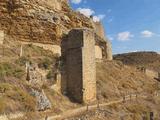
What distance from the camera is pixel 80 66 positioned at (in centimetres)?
1769

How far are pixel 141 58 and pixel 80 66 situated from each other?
1500 inches

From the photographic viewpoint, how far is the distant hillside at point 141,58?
52500 mm

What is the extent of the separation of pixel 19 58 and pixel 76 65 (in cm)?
285

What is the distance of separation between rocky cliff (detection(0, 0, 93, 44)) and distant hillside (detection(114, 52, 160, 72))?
29.6 meters

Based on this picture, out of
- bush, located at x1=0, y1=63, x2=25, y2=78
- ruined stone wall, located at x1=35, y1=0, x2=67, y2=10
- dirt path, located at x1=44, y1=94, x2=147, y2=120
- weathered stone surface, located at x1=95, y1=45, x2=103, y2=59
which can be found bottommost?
dirt path, located at x1=44, y1=94, x2=147, y2=120

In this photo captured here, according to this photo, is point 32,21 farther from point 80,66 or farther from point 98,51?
point 98,51

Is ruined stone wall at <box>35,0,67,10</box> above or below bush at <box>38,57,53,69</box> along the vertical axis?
above

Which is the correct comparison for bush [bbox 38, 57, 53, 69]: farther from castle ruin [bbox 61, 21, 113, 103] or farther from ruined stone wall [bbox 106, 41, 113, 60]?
ruined stone wall [bbox 106, 41, 113, 60]

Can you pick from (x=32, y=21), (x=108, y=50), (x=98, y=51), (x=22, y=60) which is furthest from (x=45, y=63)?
(x=108, y=50)

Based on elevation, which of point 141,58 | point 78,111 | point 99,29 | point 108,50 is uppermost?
point 99,29

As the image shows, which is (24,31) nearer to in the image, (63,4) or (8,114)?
(63,4)

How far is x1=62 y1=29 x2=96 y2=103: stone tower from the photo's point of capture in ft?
57.9

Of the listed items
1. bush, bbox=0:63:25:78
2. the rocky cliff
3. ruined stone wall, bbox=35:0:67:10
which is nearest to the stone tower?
bush, bbox=0:63:25:78

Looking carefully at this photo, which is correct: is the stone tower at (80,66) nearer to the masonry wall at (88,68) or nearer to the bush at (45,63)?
the masonry wall at (88,68)
